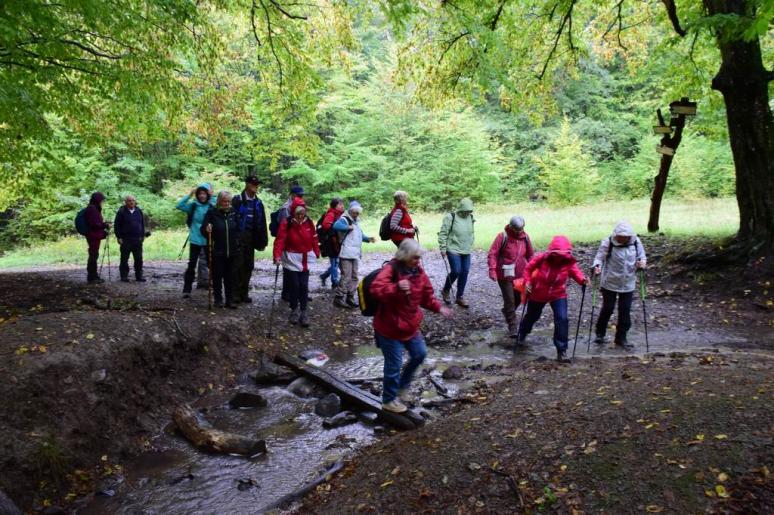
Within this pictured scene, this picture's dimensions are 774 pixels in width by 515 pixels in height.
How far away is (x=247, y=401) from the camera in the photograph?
22.0ft

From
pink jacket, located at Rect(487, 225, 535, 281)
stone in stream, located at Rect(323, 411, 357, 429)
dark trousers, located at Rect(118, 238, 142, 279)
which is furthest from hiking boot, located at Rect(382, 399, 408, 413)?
dark trousers, located at Rect(118, 238, 142, 279)

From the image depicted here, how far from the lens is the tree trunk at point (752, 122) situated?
1005 centimetres

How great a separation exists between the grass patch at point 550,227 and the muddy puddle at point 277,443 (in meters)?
8.60

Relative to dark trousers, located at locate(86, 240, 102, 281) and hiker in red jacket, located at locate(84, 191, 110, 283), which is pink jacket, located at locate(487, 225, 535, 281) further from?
dark trousers, located at locate(86, 240, 102, 281)

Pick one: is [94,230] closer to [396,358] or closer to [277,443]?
[277,443]

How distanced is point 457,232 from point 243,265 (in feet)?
13.7

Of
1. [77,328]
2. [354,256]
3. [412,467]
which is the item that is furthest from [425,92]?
[412,467]

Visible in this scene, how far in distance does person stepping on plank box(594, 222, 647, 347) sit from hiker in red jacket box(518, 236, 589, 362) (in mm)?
570

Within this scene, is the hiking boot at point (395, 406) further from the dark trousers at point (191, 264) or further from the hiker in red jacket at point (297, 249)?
the dark trousers at point (191, 264)

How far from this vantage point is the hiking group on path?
18.1ft

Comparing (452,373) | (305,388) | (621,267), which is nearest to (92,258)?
(305,388)

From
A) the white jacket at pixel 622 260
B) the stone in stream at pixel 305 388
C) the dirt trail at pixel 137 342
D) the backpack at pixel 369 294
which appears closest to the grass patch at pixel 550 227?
the dirt trail at pixel 137 342

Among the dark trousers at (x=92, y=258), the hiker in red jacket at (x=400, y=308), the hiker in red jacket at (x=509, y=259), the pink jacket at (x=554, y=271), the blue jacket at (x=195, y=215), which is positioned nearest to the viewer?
the hiker in red jacket at (x=400, y=308)

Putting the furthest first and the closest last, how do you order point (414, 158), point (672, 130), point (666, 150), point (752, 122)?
point (414, 158)
point (672, 130)
point (666, 150)
point (752, 122)
